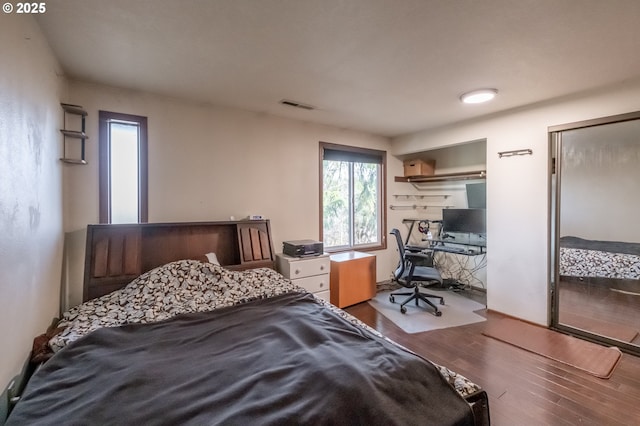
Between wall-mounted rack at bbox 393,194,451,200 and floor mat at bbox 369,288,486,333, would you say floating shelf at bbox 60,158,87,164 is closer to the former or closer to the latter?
floor mat at bbox 369,288,486,333

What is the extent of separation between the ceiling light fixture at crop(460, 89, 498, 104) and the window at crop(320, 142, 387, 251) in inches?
67.9

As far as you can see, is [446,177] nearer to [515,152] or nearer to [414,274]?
[515,152]

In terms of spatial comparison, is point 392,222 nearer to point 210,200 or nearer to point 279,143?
point 279,143

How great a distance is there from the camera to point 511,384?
6.95 ft

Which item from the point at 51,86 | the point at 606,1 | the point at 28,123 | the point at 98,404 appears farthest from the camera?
the point at 51,86

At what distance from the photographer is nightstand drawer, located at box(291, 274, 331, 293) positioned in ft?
10.5

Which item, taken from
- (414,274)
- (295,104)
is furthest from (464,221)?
(295,104)

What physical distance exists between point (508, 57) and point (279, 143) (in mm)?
2449

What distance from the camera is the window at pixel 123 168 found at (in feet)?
8.55

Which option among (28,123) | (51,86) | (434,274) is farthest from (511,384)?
(51,86)

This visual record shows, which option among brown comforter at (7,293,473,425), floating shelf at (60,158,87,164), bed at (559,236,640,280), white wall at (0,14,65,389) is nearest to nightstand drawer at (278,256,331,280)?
brown comforter at (7,293,473,425)

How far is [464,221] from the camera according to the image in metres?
4.23

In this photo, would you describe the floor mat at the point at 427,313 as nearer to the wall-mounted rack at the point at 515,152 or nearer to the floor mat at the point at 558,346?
the floor mat at the point at 558,346

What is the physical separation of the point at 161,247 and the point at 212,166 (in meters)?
0.99
